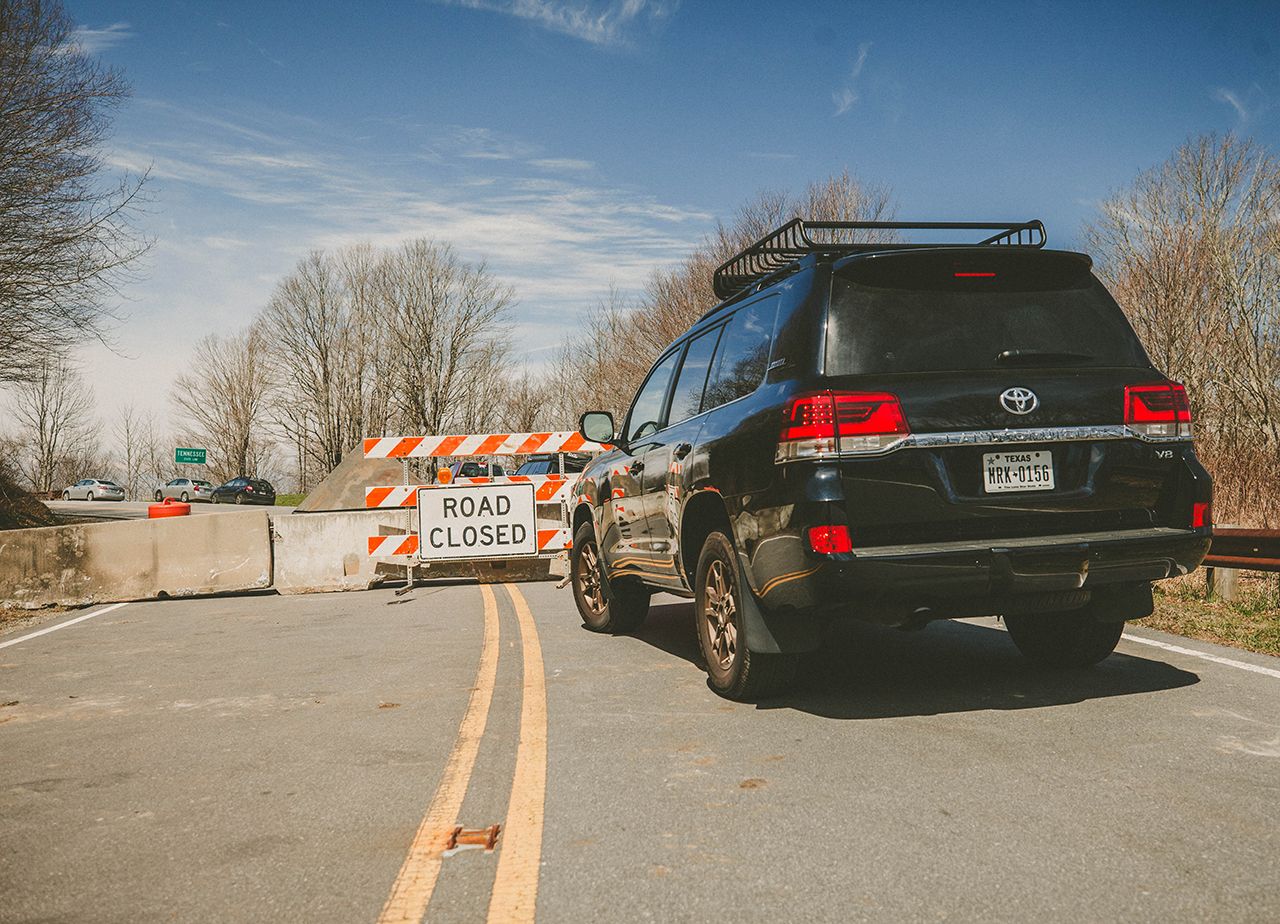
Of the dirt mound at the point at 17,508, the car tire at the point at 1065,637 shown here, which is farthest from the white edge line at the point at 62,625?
the dirt mound at the point at 17,508

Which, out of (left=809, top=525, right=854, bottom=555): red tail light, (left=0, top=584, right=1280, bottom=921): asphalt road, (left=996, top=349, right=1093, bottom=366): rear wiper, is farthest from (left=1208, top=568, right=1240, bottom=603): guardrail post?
(left=809, top=525, right=854, bottom=555): red tail light

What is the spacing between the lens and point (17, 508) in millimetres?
26797

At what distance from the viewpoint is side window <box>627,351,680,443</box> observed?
6.89m

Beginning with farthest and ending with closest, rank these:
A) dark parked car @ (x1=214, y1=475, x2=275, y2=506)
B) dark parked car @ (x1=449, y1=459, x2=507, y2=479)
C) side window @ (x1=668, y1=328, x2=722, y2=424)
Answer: dark parked car @ (x1=214, y1=475, x2=275, y2=506) < dark parked car @ (x1=449, y1=459, x2=507, y2=479) < side window @ (x1=668, y1=328, x2=722, y2=424)

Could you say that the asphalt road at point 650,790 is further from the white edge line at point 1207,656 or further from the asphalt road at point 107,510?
the asphalt road at point 107,510

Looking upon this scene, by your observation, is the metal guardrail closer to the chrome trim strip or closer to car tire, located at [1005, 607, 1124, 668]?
car tire, located at [1005, 607, 1124, 668]

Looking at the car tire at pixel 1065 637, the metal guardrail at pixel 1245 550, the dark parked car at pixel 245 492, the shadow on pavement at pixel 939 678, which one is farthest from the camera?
the dark parked car at pixel 245 492

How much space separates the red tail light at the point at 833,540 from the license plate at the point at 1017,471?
0.68 metres

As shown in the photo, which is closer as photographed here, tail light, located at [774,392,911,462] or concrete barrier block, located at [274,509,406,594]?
tail light, located at [774,392,911,462]

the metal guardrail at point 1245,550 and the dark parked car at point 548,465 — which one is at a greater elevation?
the dark parked car at point 548,465

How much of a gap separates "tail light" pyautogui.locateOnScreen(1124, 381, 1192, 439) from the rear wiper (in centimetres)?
27

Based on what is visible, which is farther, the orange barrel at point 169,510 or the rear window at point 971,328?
the orange barrel at point 169,510

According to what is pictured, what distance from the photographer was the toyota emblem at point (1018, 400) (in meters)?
4.52

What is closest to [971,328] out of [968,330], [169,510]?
[968,330]
